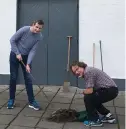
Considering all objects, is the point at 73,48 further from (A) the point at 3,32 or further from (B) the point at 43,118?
(B) the point at 43,118

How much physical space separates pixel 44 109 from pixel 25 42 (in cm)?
140

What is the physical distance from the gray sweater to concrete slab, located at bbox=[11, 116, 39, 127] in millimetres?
1082

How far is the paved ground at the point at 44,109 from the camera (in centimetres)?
496

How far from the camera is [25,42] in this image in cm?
567

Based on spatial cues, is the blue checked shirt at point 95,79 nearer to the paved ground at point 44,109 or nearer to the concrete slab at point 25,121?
the paved ground at point 44,109

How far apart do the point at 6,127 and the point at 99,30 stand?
3.86 meters

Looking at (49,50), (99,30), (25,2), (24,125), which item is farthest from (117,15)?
(24,125)

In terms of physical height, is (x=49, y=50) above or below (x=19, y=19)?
below

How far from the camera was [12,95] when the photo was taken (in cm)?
590

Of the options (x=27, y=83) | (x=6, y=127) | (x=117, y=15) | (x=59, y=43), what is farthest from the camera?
(x=59, y=43)

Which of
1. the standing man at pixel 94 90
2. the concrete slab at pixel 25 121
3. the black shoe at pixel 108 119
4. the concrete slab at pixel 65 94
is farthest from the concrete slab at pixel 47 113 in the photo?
the concrete slab at pixel 65 94

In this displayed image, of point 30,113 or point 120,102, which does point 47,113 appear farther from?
point 120,102

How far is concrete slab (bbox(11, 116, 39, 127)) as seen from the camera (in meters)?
4.98

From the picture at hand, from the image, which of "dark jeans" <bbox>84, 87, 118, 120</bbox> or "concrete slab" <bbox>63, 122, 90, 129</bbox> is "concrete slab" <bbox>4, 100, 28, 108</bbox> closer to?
"concrete slab" <bbox>63, 122, 90, 129</bbox>
